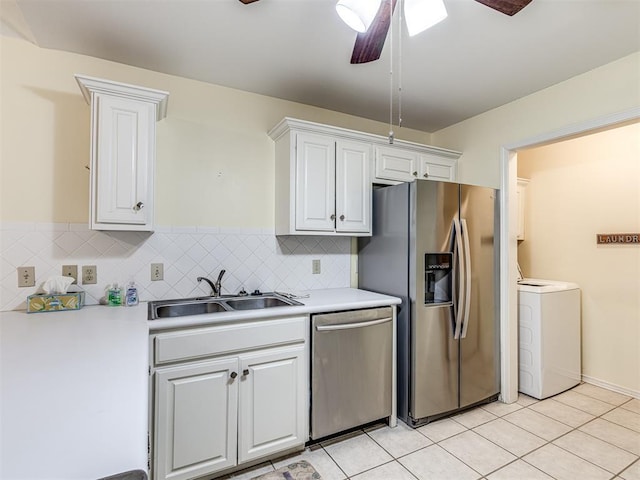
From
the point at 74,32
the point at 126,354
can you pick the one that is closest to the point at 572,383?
the point at 126,354

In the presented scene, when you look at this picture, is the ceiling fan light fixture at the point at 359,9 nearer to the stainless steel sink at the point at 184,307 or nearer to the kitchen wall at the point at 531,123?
the stainless steel sink at the point at 184,307

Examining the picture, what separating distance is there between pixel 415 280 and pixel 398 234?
372 mm

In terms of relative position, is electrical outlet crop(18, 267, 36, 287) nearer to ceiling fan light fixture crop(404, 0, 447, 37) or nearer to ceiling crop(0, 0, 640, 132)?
ceiling crop(0, 0, 640, 132)

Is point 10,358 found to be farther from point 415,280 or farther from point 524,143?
point 524,143

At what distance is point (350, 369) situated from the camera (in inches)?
85.0

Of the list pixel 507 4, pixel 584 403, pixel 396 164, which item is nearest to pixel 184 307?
pixel 396 164

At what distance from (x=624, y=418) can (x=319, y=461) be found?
2.36 m

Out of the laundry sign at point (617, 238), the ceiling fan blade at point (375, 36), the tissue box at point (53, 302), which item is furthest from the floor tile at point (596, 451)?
the tissue box at point (53, 302)

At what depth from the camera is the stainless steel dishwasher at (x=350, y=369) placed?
2.05 meters

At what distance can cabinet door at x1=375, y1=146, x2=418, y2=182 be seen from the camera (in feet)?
9.03

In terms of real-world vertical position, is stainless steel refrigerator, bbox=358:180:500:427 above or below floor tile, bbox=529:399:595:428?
above

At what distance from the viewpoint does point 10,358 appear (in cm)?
103

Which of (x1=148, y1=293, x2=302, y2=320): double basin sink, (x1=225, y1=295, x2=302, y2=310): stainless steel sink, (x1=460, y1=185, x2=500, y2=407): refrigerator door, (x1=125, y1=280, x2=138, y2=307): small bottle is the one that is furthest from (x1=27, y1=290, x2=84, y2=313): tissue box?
(x1=460, y1=185, x2=500, y2=407): refrigerator door

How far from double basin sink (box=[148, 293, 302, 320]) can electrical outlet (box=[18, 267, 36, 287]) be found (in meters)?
0.65
